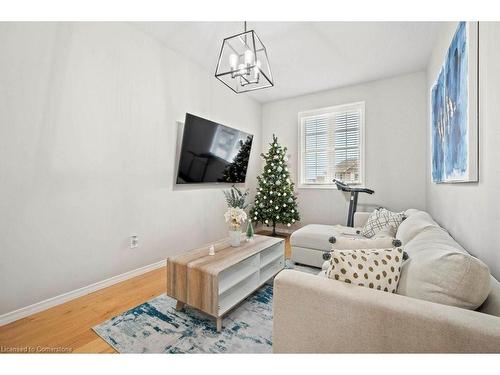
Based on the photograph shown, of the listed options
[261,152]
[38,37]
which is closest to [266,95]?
[261,152]

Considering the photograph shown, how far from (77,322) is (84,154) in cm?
146

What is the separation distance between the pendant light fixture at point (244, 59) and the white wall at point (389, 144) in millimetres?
1830

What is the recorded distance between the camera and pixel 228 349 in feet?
4.79

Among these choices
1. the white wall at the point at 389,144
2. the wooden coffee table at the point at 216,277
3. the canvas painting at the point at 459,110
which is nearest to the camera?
the canvas painting at the point at 459,110

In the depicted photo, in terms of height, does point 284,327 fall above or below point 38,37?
below

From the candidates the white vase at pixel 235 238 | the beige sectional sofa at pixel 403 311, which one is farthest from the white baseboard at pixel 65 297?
the beige sectional sofa at pixel 403 311

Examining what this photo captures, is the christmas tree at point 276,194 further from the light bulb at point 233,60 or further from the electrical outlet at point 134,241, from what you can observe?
the light bulb at point 233,60

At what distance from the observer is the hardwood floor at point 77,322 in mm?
1479

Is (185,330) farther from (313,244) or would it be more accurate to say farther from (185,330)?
(313,244)

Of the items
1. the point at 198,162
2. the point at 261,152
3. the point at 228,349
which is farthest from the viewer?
the point at 261,152

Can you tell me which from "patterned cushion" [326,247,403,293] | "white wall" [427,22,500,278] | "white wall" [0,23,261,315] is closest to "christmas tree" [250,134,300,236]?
"white wall" [0,23,261,315]

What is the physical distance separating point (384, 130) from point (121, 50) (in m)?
3.94

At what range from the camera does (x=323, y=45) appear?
9.35 ft
